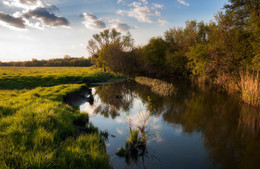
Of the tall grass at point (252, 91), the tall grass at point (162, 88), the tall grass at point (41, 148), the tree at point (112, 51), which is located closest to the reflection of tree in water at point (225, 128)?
the tall grass at point (252, 91)

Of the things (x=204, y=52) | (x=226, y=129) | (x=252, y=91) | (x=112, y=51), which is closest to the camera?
(x=226, y=129)

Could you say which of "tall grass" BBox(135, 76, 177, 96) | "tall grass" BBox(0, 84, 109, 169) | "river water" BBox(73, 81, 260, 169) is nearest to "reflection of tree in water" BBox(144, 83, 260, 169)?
"river water" BBox(73, 81, 260, 169)

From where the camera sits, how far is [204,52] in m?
24.9

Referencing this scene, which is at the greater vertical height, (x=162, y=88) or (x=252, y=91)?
(x=252, y=91)

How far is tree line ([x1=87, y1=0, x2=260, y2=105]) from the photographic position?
1826 cm

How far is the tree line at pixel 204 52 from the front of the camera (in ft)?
59.9

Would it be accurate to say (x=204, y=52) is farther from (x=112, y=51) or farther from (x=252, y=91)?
(x=112, y=51)

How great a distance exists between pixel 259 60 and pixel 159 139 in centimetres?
1387

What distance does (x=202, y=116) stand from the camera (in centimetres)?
1384

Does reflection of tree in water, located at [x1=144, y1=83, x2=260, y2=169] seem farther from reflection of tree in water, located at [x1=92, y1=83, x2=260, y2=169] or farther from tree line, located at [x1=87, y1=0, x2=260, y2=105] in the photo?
tree line, located at [x1=87, y1=0, x2=260, y2=105]

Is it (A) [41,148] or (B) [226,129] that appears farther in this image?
(B) [226,129]

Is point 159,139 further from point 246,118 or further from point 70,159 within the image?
point 246,118

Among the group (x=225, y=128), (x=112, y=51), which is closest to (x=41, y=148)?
(x=225, y=128)

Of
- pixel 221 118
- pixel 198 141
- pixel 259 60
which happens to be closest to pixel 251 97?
pixel 259 60
